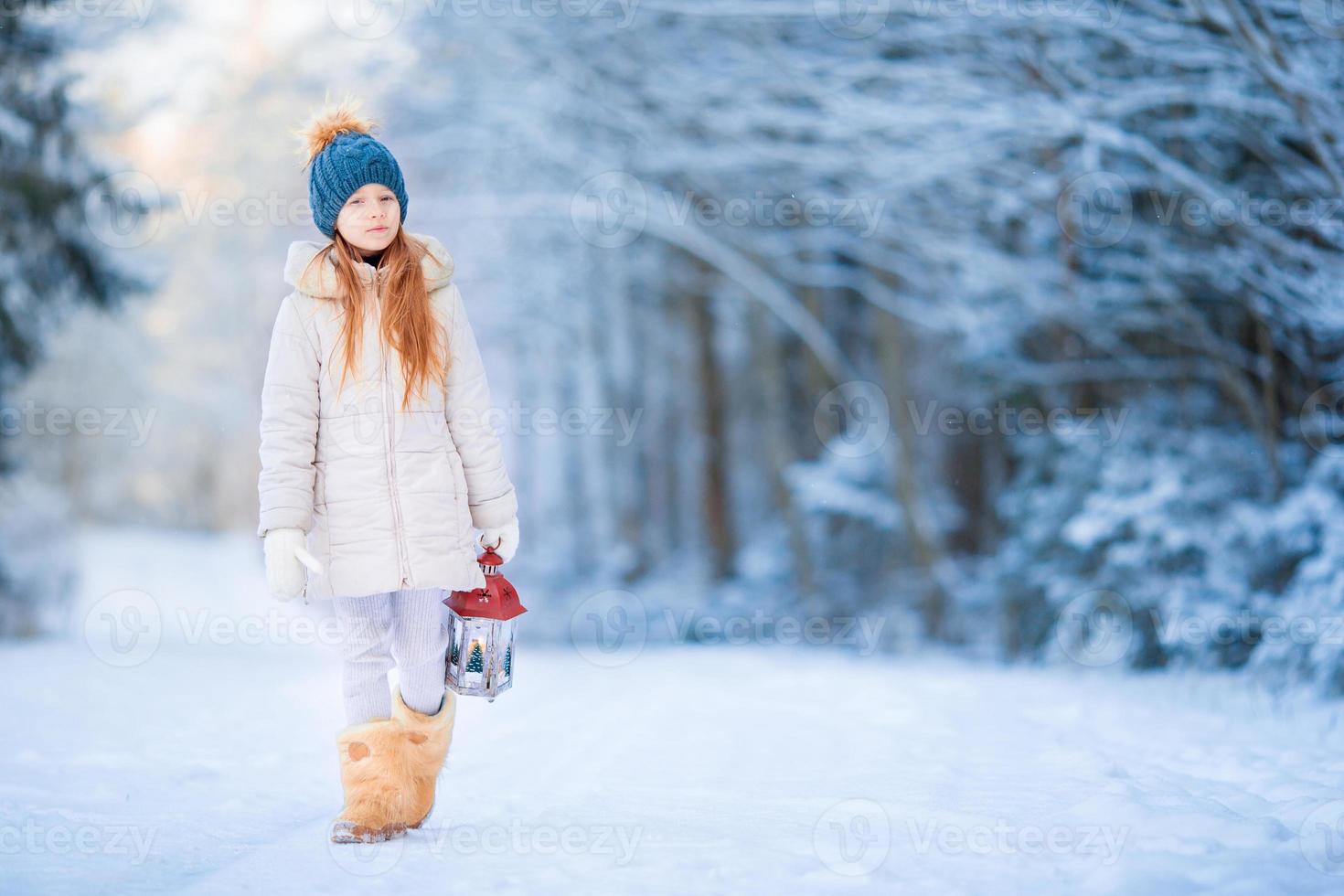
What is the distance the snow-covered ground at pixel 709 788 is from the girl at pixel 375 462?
1.04ft

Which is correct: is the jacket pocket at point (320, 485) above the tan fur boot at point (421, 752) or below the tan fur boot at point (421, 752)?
above

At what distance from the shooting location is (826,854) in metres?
2.98

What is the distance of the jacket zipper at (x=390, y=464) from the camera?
319 centimetres

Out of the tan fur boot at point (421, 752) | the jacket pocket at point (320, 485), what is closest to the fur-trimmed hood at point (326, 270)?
the jacket pocket at point (320, 485)

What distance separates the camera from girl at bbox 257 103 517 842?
3.17m

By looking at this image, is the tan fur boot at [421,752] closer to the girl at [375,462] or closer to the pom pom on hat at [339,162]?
the girl at [375,462]

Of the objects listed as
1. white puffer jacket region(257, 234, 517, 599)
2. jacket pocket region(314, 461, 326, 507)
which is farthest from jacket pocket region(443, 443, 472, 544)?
jacket pocket region(314, 461, 326, 507)

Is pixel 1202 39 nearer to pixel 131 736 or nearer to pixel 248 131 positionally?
pixel 131 736

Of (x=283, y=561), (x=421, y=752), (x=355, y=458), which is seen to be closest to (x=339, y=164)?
(x=355, y=458)

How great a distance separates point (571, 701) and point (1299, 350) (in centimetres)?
500

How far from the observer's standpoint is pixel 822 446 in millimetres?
14219

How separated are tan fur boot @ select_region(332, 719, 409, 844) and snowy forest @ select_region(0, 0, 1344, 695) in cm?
479

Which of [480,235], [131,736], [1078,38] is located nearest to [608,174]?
[480,235]

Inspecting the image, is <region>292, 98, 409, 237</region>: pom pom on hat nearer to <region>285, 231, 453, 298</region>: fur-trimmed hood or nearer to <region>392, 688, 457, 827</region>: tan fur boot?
<region>285, 231, 453, 298</region>: fur-trimmed hood
